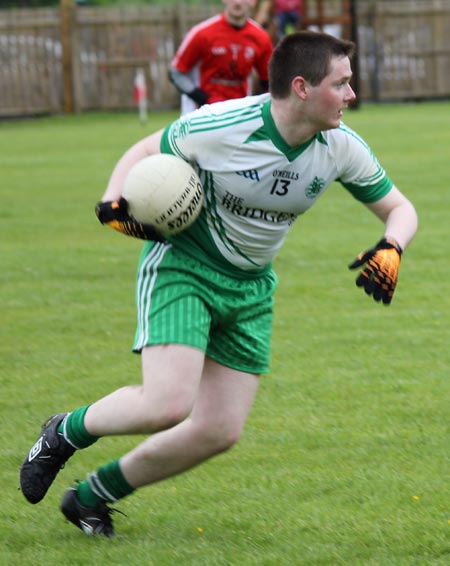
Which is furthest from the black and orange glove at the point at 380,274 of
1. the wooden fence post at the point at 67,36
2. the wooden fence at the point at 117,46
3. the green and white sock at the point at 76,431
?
the wooden fence post at the point at 67,36

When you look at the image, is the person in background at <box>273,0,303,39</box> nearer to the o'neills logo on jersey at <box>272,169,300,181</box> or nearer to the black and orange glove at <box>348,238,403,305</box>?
the o'neills logo on jersey at <box>272,169,300,181</box>

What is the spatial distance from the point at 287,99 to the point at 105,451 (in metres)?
2.13

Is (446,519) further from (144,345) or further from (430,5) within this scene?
(430,5)

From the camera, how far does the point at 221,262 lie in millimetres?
4539

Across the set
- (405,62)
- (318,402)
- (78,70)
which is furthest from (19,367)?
(405,62)

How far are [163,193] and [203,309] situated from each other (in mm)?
443

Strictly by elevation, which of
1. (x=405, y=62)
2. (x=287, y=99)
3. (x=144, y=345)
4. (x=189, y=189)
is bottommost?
(x=405, y=62)

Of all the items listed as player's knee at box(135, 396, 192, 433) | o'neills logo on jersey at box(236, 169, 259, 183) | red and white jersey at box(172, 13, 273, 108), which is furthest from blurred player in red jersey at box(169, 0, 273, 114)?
player's knee at box(135, 396, 192, 433)

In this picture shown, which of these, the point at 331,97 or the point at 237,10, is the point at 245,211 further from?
the point at 237,10

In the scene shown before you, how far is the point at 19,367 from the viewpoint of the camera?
7297 millimetres

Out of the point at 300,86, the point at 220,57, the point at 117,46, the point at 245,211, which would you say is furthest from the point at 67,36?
the point at 300,86

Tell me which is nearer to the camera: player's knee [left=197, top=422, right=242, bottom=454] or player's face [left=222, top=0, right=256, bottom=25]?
player's knee [left=197, top=422, right=242, bottom=454]

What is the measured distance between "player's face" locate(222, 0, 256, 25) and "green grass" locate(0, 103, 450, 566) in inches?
80.7

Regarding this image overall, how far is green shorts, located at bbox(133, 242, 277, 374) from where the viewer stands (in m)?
4.38
